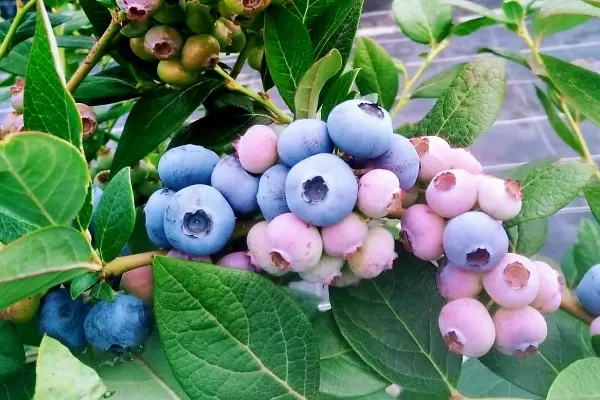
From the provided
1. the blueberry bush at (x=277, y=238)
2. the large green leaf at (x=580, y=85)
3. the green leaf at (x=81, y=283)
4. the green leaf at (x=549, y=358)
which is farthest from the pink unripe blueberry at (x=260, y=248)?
the large green leaf at (x=580, y=85)

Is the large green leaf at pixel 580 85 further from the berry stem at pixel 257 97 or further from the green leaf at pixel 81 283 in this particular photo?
the green leaf at pixel 81 283

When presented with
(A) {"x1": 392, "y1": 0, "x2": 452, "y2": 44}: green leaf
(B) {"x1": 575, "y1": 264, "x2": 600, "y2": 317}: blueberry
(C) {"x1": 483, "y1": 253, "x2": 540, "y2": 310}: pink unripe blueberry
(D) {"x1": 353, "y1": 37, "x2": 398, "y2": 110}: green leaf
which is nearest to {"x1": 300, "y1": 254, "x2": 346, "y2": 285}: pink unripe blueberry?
(C) {"x1": 483, "y1": 253, "x2": 540, "y2": 310}: pink unripe blueberry

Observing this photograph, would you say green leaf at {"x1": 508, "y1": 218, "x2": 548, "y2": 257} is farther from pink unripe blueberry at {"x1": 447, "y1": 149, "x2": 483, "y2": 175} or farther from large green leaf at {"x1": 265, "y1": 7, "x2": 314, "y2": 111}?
large green leaf at {"x1": 265, "y1": 7, "x2": 314, "y2": 111}

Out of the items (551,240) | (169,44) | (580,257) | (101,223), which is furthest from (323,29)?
(551,240)

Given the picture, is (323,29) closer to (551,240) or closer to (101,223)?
(101,223)

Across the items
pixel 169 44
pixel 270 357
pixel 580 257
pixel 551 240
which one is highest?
pixel 169 44
